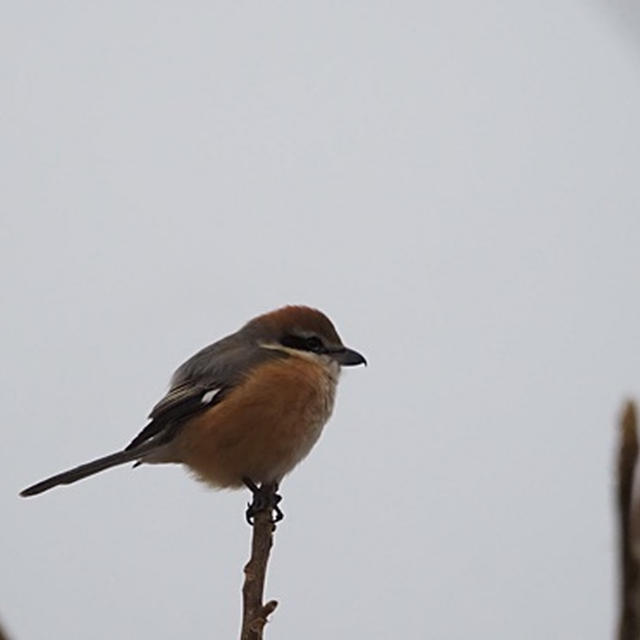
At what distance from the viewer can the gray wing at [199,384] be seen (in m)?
3.64

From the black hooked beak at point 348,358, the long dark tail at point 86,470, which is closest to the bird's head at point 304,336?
the black hooked beak at point 348,358

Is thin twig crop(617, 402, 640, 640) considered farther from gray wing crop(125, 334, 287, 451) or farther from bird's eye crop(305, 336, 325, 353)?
bird's eye crop(305, 336, 325, 353)

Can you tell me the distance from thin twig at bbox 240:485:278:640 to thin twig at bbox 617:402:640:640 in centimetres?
127

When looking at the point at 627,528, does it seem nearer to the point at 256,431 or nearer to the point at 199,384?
the point at 256,431

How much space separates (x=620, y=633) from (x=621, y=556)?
5cm

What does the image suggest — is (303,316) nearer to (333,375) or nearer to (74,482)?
(333,375)

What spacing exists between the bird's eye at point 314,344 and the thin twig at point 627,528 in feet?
10.5

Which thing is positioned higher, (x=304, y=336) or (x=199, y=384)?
(x=304, y=336)

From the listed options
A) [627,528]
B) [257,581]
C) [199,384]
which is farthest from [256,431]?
[627,528]

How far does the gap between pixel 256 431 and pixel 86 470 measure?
21.3 inches

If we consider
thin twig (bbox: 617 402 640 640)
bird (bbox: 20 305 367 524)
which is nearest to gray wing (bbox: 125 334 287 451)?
bird (bbox: 20 305 367 524)

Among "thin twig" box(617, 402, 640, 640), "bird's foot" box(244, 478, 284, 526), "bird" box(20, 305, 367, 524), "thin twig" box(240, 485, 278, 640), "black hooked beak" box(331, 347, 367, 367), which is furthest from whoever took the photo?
"black hooked beak" box(331, 347, 367, 367)

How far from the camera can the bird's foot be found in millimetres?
2992

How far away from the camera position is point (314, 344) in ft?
13.0
